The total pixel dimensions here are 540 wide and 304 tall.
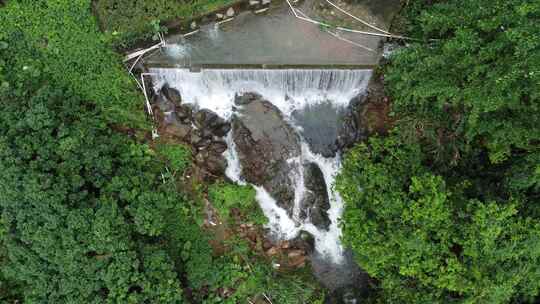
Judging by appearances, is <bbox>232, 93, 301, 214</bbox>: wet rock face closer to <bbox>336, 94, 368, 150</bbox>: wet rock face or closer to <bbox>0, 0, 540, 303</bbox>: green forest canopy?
<bbox>0, 0, 540, 303</bbox>: green forest canopy

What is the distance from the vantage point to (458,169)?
888 cm

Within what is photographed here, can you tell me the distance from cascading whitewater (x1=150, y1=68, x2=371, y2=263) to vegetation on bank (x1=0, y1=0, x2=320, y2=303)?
98 centimetres

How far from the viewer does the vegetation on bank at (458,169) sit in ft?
23.1

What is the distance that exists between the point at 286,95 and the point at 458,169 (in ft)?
14.2

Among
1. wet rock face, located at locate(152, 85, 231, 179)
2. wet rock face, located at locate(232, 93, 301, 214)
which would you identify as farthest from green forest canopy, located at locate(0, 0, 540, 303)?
wet rock face, located at locate(232, 93, 301, 214)

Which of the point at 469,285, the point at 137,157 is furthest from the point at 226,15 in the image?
the point at 469,285

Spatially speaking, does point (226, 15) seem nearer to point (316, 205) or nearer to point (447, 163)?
point (316, 205)

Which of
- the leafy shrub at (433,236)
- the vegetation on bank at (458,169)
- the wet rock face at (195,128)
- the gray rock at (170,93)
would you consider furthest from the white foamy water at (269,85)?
the leafy shrub at (433,236)

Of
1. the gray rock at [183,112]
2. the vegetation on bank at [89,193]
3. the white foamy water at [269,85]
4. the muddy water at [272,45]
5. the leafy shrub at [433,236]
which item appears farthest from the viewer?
the gray rock at [183,112]

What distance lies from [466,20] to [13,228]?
986cm

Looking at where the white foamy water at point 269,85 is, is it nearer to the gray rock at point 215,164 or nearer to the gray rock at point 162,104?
the gray rock at point 162,104

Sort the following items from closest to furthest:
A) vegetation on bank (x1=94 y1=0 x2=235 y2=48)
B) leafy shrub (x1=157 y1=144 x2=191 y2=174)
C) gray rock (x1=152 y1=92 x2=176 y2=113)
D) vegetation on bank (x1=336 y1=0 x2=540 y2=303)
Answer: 1. vegetation on bank (x1=336 y1=0 x2=540 y2=303)
2. vegetation on bank (x1=94 y1=0 x2=235 y2=48)
3. leafy shrub (x1=157 y1=144 x2=191 y2=174)
4. gray rock (x1=152 y1=92 x2=176 y2=113)

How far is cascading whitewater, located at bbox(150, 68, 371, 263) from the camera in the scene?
9977 millimetres

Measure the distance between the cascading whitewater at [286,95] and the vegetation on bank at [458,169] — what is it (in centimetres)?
159
